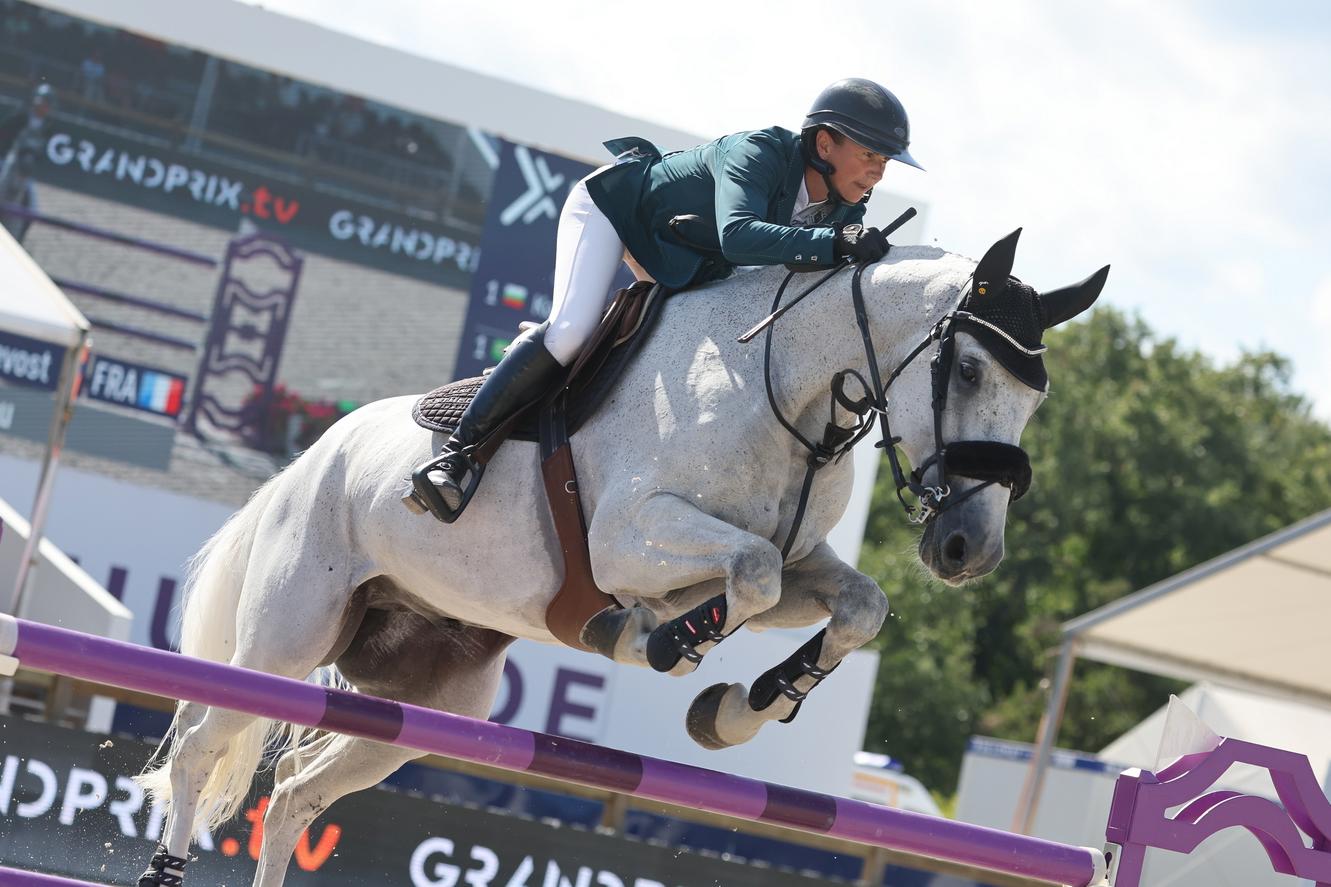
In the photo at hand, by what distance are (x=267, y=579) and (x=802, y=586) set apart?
149 cm

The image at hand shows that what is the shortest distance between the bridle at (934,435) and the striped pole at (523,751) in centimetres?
60

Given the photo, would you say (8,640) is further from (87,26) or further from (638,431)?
(87,26)

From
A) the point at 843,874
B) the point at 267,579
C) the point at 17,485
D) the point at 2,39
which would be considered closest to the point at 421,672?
the point at 267,579

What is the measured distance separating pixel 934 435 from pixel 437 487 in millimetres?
1169

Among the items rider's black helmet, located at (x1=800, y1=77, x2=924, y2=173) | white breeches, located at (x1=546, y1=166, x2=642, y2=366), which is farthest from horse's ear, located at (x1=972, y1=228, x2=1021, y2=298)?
white breeches, located at (x1=546, y1=166, x2=642, y2=366)

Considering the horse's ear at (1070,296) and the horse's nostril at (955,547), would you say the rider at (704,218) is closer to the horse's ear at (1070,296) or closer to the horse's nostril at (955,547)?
the horse's ear at (1070,296)

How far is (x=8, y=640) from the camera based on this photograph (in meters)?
2.71

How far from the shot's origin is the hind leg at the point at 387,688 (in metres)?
4.16

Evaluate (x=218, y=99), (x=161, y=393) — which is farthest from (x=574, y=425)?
(x=218, y=99)

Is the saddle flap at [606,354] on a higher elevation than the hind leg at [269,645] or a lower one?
higher

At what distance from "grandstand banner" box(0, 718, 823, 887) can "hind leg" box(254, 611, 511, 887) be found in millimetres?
192

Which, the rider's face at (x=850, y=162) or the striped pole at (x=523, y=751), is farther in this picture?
the rider's face at (x=850, y=162)

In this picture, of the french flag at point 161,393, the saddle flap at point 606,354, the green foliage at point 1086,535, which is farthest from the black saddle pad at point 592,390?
the green foliage at point 1086,535

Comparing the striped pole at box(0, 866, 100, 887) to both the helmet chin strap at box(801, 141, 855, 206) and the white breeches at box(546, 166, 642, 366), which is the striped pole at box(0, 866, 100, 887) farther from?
the helmet chin strap at box(801, 141, 855, 206)
